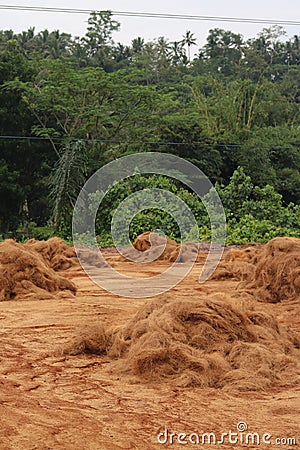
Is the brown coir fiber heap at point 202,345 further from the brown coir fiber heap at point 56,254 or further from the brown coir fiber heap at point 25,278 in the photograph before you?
the brown coir fiber heap at point 56,254

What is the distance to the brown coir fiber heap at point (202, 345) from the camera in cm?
461

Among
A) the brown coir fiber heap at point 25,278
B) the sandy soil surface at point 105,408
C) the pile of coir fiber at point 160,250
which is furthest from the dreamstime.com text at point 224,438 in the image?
the pile of coir fiber at point 160,250

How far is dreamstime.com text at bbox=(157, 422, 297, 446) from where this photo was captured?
332 cm

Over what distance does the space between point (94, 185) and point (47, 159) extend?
2.66 meters

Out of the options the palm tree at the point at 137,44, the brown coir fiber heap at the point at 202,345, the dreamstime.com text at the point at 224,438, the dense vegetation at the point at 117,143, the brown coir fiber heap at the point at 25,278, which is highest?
the palm tree at the point at 137,44

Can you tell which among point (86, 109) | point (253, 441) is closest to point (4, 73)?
point (86, 109)

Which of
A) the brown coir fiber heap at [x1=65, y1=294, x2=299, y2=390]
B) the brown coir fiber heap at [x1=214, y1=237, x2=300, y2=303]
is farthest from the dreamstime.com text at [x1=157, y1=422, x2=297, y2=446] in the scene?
the brown coir fiber heap at [x1=214, y1=237, x2=300, y2=303]

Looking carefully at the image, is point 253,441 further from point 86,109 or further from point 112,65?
point 112,65

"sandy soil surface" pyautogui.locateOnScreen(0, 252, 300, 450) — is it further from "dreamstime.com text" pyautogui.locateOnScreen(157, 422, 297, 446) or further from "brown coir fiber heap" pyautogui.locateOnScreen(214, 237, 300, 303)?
"brown coir fiber heap" pyautogui.locateOnScreen(214, 237, 300, 303)

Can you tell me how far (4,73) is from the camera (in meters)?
22.2

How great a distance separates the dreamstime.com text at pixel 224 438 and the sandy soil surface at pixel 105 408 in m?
0.01
